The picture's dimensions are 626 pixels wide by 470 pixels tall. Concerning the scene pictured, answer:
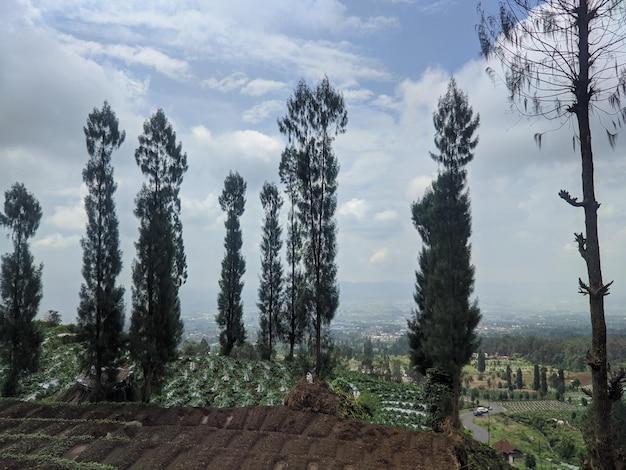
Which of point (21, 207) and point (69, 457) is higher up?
point (21, 207)

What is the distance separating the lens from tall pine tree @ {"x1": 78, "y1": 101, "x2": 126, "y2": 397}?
590 inches

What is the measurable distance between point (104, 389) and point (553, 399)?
6617cm

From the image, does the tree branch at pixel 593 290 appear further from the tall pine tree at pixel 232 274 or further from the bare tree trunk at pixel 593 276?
the tall pine tree at pixel 232 274

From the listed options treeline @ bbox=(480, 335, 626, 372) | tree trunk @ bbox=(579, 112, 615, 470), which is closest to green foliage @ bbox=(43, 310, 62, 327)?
tree trunk @ bbox=(579, 112, 615, 470)

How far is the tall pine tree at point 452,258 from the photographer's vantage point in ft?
40.5

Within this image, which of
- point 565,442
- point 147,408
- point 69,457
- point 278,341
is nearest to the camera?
point 69,457

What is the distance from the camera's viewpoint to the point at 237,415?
1104 cm

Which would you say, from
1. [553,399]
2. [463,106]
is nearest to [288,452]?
[463,106]

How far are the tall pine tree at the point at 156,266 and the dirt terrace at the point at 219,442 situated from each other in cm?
312

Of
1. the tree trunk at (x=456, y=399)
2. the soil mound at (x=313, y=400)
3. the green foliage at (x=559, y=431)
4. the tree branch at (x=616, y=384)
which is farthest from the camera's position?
the green foliage at (x=559, y=431)

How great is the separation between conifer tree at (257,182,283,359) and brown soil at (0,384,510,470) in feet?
41.7

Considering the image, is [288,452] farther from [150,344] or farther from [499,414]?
[499,414]

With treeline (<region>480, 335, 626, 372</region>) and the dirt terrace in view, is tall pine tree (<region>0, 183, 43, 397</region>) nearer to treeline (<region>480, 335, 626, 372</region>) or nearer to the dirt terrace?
the dirt terrace

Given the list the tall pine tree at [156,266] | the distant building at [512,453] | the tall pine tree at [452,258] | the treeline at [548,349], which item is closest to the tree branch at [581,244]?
the tall pine tree at [452,258]
